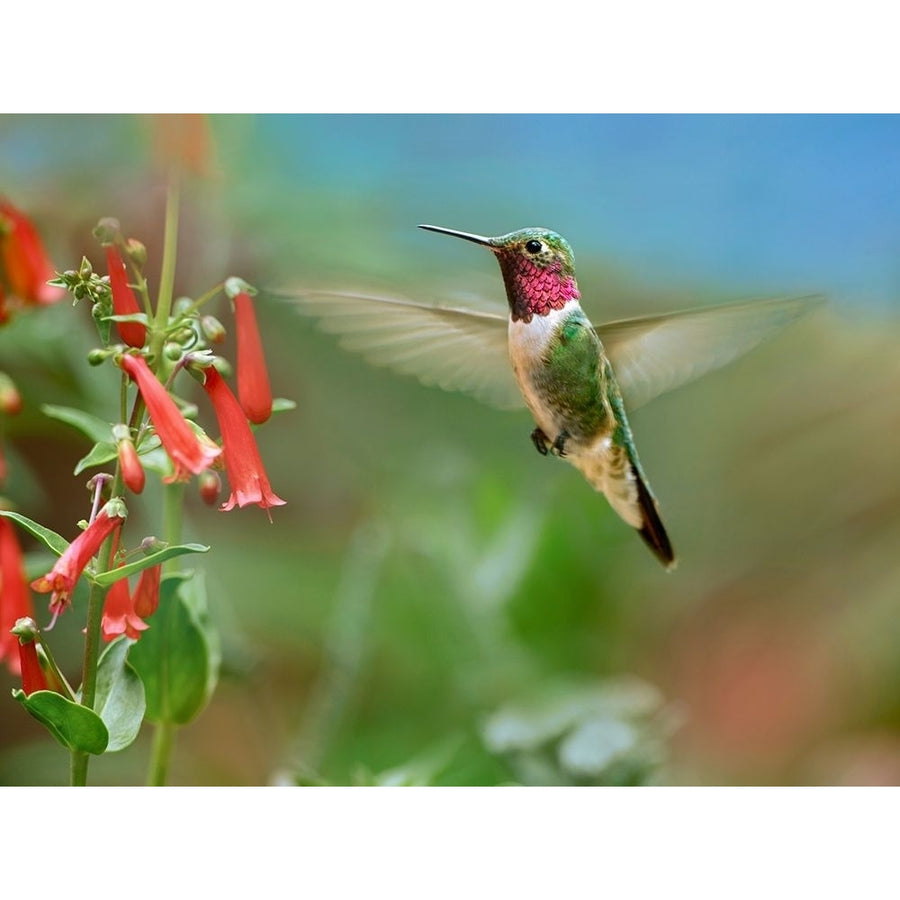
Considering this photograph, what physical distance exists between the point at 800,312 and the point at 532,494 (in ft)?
2.18

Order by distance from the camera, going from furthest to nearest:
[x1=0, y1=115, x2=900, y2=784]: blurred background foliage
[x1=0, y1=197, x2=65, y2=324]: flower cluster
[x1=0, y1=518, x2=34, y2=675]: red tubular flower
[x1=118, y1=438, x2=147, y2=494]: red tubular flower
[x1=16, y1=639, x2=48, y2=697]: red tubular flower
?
[x1=0, y1=115, x2=900, y2=784]: blurred background foliage < [x1=0, y1=197, x2=65, y2=324]: flower cluster < [x1=0, y1=518, x2=34, y2=675]: red tubular flower < [x1=16, y1=639, x2=48, y2=697]: red tubular flower < [x1=118, y1=438, x2=147, y2=494]: red tubular flower

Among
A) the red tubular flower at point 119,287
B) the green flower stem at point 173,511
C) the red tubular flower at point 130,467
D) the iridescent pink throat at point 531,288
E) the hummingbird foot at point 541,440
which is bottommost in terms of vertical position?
the red tubular flower at point 130,467

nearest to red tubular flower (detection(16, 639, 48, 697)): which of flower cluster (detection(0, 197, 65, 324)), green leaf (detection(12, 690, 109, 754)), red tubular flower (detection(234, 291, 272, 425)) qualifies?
green leaf (detection(12, 690, 109, 754))

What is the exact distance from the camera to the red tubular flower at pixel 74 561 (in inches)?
36.3

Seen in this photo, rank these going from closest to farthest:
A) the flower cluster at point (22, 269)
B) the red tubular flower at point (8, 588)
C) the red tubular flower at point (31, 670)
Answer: the red tubular flower at point (31, 670)
the red tubular flower at point (8, 588)
the flower cluster at point (22, 269)

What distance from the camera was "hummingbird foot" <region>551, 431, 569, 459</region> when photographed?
1.26 m

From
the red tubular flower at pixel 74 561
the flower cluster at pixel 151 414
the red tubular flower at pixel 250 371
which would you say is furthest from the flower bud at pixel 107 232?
the red tubular flower at pixel 74 561

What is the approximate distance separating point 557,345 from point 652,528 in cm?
30

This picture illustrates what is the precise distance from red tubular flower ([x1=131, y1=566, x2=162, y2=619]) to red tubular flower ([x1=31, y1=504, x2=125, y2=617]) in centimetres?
9

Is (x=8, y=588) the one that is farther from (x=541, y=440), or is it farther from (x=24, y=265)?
(x=541, y=440)

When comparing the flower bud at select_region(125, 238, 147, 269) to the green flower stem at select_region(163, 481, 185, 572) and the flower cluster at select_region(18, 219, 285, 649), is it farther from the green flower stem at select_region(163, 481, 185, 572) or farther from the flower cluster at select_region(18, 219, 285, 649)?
the green flower stem at select_region(163, 481, 185, 572)

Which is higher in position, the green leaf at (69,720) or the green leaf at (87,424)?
the green leaf at (87,424)

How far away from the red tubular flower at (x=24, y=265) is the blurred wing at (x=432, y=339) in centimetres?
29

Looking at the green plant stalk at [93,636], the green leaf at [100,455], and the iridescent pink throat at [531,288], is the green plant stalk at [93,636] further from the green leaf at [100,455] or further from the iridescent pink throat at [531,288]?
the iridescent pink throat at [531,288]
